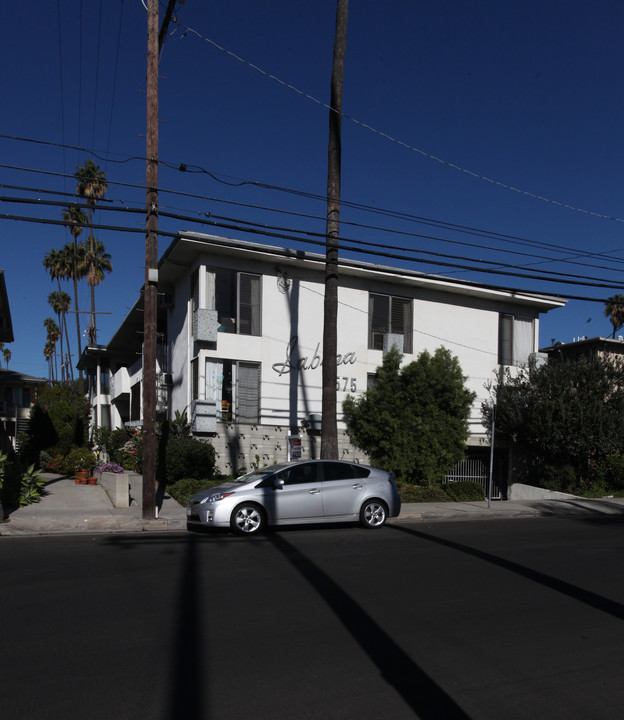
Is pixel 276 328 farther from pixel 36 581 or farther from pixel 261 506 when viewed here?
pixel 36 581

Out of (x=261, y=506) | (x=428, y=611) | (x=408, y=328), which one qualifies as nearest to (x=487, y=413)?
(x=408, y=328)

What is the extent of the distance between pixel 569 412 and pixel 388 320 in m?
6.83

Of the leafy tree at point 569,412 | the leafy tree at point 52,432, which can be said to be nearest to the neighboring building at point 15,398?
the leafy tree at point 52,432

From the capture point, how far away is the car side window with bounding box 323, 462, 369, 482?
Answer: 525 inches

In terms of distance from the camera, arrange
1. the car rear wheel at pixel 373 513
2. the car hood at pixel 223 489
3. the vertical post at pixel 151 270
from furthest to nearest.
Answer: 1. the vertical post at pixel 151 270
2. the car rear wheel at pixel 373 513
3. the car hood at pixel 223 489

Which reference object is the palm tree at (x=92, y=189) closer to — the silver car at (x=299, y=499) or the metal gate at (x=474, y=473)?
the metal gate at (x=474, y=473)

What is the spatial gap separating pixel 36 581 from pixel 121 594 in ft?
4.56

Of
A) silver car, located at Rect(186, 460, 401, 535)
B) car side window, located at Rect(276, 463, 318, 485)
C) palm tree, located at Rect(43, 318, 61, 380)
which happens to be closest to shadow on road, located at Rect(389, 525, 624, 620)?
silver car, located at Rect(186, 460, 401, 535)

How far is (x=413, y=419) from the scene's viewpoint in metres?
22.0

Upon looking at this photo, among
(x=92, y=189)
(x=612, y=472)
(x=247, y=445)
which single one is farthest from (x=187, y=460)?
(x=92, y=189)

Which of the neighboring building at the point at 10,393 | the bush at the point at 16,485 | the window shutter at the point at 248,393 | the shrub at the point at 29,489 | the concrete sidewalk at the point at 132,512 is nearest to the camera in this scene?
the concrete sidewalk at the point at 132,512

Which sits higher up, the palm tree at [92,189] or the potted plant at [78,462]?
the palm tree at [92,189]

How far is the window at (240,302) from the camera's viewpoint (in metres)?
21.1

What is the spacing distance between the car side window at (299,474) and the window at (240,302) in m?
8.65
